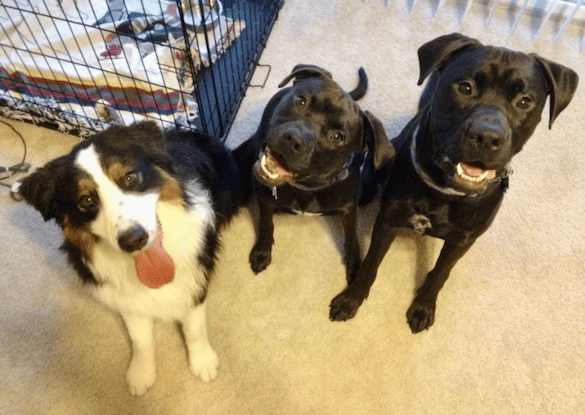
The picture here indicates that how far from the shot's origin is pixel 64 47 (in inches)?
89.1

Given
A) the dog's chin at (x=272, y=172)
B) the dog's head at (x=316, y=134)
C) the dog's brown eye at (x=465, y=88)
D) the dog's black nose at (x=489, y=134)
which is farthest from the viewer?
the dog's chin at (x=272, y=172)

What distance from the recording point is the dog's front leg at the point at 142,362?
5.08 feet

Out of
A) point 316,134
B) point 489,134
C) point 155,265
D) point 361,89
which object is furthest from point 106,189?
point 361,89

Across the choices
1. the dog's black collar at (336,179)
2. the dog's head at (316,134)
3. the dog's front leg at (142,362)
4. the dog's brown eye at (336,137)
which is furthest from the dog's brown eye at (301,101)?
the dog's front leg at (142,362)

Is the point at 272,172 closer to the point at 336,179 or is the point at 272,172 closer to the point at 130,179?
the point at 336,179

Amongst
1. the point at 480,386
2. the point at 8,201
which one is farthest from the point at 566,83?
the point at 8,201

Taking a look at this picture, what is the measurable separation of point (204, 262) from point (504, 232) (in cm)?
137

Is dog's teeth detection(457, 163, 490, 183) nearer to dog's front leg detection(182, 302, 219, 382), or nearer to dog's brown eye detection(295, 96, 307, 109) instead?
dog's brown eye detection(295, 96, 307, 109)

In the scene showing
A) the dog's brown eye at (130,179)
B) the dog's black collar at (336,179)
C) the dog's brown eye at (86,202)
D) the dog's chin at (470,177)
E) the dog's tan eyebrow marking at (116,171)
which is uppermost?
the dog's tan eyebrow marking at (116,171)

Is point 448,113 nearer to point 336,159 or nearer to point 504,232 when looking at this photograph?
point 336,159

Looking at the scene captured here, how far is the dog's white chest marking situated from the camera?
146 cm

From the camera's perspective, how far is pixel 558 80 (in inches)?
46.7

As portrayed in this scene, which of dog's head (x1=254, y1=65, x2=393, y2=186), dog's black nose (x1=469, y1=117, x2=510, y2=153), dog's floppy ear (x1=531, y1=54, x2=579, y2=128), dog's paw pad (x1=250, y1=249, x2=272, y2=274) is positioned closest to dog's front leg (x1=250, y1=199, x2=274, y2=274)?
dog's paw pad (x1=250, y1=249, x2=272, y2=274)

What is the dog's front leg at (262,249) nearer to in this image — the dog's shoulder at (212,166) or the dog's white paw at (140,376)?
the dog's shoulder at (212,166)
